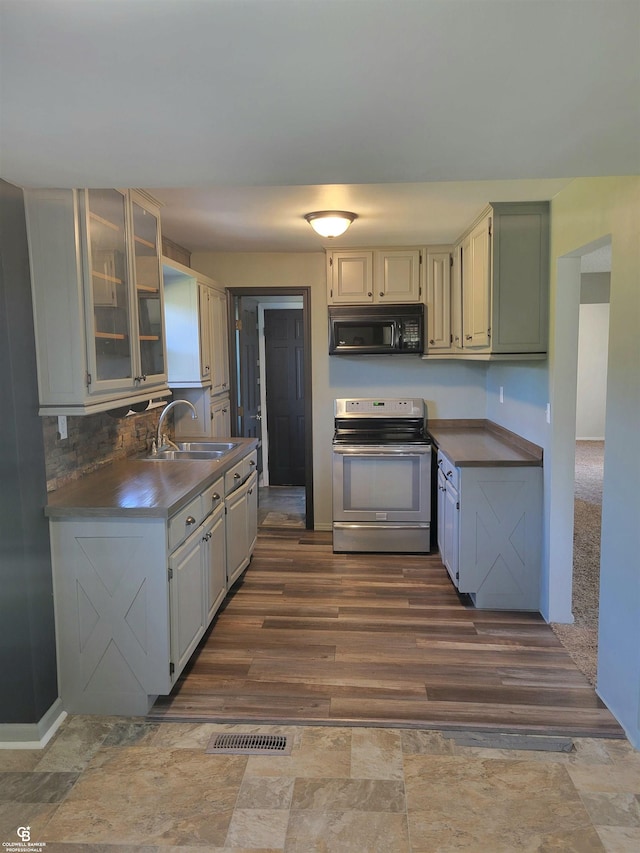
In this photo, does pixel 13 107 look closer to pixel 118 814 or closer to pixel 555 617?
pixel 118 814

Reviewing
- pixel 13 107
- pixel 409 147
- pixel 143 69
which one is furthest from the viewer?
pixel 409 147

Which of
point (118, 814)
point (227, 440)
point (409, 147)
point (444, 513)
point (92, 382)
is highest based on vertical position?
point (409, 147)

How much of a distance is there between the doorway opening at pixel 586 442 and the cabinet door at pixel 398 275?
1214mm

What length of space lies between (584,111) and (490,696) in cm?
228

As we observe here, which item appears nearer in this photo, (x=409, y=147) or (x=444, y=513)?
(x=409, y=147)

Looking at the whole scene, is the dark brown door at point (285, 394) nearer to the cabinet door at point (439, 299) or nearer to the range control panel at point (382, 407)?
the range control panel at point (382, 407)


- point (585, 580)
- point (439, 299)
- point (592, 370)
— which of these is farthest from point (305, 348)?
point (592, 370)

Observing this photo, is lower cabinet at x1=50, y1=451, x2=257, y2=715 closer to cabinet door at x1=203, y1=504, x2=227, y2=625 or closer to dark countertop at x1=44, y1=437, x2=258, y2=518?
dark countertop at x1=44, y1=437, x2=258, y2=518

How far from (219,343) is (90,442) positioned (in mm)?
1820

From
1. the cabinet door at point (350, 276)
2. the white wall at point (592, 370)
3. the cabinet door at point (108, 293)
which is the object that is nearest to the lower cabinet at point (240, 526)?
the cabinet door at point (108, 293)

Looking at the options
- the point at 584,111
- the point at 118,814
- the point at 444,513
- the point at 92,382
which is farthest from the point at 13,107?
the point at 444,513

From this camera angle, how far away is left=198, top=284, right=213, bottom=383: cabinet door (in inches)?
162

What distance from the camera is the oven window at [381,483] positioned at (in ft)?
14.7

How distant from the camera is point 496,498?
3.47 meters
